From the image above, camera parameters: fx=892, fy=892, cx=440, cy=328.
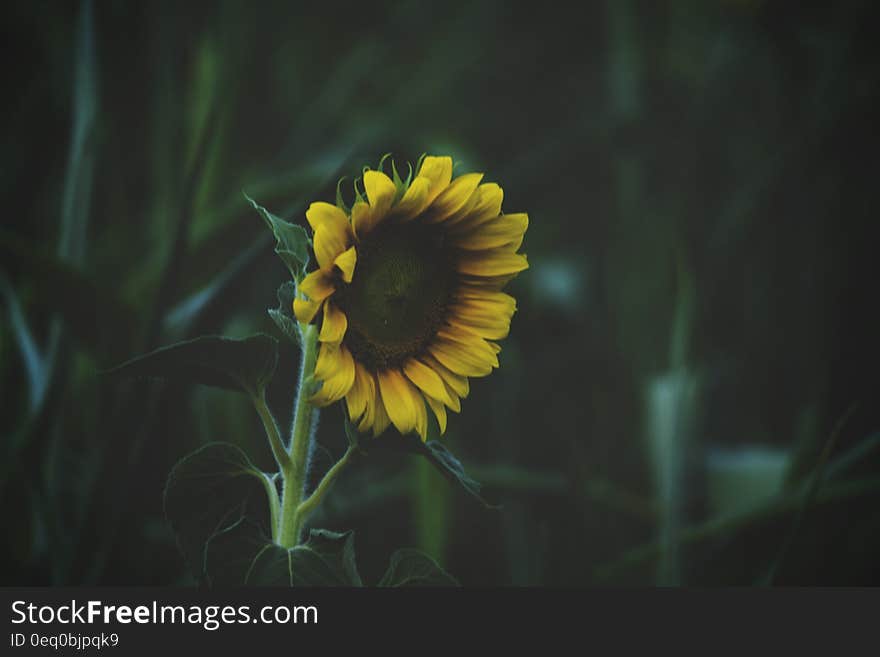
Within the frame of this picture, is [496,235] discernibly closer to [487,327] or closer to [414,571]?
[487,327]

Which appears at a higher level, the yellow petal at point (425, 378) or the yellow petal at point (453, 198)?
the yellow petal at point (453, 198)

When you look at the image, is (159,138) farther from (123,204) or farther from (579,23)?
(579,23)

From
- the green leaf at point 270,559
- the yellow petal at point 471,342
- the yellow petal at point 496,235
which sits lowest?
the green leaf at point 270,559

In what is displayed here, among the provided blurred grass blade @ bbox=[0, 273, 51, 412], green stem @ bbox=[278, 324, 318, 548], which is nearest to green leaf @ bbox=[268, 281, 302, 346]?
green stem @ bbox=[278, 324, 318, 548]

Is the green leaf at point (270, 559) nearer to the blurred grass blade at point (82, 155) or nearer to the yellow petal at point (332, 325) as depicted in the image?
the yellow petal at point (332, 325)

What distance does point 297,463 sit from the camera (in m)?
0.36

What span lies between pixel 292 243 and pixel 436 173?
6 centimetres

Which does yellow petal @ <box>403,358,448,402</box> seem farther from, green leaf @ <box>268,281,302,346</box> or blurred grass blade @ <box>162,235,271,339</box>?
blurred grass blade @ <box>162,235,271,339</box>

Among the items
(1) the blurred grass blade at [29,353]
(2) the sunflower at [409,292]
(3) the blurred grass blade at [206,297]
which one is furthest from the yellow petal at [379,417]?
(1) the blurred grass blade at [29,353]

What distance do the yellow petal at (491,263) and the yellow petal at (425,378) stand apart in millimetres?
46

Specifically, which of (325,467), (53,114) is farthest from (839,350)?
(53,114)

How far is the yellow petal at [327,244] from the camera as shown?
1.07 ft

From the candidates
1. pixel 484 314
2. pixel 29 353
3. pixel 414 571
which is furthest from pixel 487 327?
pixel 29 353

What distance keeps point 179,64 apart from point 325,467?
428 mm
